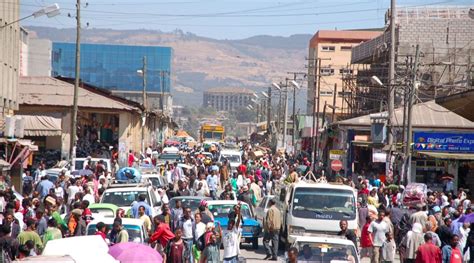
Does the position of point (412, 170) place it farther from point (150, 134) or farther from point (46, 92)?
point (150, 134)

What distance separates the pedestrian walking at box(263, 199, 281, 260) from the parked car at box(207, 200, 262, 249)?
4.27 feet

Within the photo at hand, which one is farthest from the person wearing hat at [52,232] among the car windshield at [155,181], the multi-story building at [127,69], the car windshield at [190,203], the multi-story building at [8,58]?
the multi-story building at [127,69]

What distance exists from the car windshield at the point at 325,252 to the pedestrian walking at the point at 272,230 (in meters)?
7.46

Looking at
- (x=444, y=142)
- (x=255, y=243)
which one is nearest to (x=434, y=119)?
(x=444, y=142)

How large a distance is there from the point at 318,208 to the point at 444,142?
22773 millimetres

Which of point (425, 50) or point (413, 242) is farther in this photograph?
point (425, 50)

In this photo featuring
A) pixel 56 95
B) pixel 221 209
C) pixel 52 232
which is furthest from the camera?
pixel 56 95

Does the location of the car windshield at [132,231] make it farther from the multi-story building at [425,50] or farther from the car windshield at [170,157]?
the multi-story building at [425,50]

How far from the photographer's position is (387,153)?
144 ft

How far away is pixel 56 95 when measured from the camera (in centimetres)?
5581

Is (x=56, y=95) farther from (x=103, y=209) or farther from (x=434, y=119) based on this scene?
(x=103, y=209)

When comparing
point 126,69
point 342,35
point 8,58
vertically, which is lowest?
point 8,58

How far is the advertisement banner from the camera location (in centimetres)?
4550

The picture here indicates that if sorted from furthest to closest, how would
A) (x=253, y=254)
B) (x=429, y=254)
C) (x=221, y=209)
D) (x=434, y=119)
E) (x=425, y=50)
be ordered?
(x=425, y=50) → (x=434, y=119) → (x=221, y=209) → (x=253, y=254) → (x=429, y=254)
